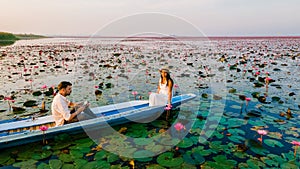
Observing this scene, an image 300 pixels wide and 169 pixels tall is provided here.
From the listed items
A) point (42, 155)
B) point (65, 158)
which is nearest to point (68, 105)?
point (42, 155)

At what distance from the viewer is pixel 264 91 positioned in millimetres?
7867

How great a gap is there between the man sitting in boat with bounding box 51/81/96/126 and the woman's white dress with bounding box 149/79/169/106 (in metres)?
1.58

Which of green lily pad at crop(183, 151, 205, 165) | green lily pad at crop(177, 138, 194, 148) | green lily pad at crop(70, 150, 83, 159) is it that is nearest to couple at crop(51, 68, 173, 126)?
green lily pad at crop(70, 150, 83, 159)

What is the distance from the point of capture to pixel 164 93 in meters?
5.84

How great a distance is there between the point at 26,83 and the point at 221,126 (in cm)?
783

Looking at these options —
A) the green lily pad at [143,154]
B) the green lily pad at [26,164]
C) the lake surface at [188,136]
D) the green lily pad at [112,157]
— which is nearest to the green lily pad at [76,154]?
the lake surface at [188,136]

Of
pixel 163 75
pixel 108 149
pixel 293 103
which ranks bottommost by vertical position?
pixel 108 149

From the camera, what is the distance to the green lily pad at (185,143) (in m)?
4.30

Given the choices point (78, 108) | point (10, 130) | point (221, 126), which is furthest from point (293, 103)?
point (10, 130)

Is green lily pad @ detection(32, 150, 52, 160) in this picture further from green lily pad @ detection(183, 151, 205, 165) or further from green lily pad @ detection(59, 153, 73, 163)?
green lily pad @ detection(183, 151, 205, 165)

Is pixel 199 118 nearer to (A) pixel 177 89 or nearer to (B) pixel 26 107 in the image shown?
(A) pixel 177 89

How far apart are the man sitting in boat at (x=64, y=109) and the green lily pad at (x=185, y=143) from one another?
204 cm

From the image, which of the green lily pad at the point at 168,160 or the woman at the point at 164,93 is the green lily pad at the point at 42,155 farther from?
the woman at the point at 164,93

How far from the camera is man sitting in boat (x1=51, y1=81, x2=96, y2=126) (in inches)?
169
